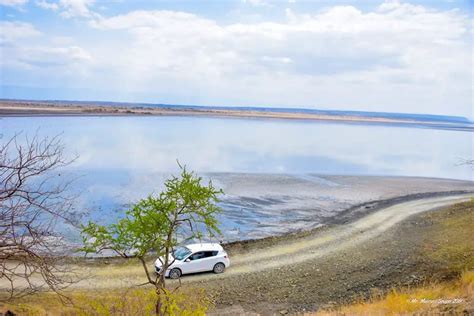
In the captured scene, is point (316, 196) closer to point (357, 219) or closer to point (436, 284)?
point (357, 219)

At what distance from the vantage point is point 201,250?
2256 centimetres

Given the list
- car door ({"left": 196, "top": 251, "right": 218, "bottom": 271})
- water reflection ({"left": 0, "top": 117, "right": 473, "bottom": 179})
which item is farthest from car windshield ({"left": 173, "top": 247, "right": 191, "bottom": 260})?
water reflection ({"left": 0, "top": 117, "right": 473, "bottom": 179})

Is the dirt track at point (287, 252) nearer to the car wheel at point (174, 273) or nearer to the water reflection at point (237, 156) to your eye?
the car wheel at point (174, 273)

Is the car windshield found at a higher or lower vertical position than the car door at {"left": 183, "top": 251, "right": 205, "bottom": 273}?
higher

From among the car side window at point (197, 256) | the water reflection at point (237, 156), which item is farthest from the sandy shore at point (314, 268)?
the water reflection at point (237, 156)

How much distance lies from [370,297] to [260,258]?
7.50 metres

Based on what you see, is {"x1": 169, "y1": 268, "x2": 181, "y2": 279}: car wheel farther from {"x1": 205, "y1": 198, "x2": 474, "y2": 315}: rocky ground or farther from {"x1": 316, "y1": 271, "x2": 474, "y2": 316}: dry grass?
{"x1": 316, "y1": 271, "x2": 474, "y2": 316}: dry grass

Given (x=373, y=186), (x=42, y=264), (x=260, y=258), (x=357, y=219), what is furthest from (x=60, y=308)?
(x=373, y=186)

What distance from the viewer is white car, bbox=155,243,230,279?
22.1 meters

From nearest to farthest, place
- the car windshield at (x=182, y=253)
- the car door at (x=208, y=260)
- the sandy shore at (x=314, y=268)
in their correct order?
the sandy shore at (x=314, y=268), the car windshield at (x=182, y=253), the car door at (x=208, y=260)

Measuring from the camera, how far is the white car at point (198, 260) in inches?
870

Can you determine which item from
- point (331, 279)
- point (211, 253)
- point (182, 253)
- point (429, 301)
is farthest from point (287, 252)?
point (429, 301)

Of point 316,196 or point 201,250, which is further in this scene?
point 316,196

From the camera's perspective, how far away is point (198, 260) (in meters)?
22.5
